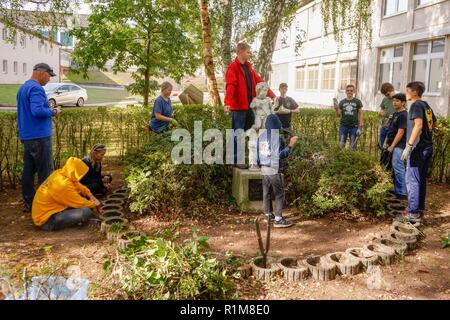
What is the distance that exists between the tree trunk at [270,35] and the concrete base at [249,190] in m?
4.29

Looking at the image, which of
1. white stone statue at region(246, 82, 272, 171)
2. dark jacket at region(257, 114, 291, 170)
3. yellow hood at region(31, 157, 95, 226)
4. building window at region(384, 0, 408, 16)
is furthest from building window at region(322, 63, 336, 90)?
yellow hood at region(31, 157, 95, 226)

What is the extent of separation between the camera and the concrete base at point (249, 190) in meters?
6.68

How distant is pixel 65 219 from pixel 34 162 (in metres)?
1.21

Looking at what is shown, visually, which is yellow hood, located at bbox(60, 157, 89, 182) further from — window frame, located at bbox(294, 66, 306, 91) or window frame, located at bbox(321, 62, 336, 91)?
window frame, located at bbox(294, 66, 306, 91)

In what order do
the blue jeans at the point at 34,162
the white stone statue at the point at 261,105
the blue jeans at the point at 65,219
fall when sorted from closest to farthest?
the blue jeans at the point at 65,219, the blue jeans at the point at 34,162, the white stone statue at the point at 261,105

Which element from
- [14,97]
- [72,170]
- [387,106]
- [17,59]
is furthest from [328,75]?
[17,59]

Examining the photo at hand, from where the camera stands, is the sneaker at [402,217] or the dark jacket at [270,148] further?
the sneaker at [402,217]

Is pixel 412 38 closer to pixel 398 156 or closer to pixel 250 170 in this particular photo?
pixel 398 156

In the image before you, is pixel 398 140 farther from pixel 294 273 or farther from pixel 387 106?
pixel 294 273

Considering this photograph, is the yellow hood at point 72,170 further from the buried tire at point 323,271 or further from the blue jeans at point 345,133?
the blue jeans at point 345,133

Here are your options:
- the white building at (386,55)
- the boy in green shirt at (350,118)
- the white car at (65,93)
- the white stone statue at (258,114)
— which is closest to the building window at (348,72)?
the white building at (386,55)

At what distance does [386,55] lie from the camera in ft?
73.2

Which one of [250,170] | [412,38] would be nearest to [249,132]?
[250,170]
